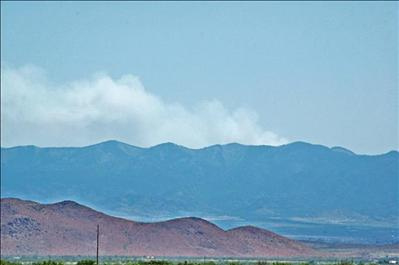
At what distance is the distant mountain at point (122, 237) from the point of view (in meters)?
149

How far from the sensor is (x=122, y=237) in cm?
15388

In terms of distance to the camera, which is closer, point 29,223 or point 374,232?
point 29,223

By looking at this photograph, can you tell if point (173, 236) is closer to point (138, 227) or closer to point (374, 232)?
point (138, 227)

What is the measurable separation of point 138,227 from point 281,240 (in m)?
22.6

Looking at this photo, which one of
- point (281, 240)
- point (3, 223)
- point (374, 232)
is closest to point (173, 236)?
point (281, 240)

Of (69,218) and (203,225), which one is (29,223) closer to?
(69,218)

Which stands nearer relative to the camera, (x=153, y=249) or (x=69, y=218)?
(x=153, y=249)

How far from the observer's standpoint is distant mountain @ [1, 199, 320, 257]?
149 m

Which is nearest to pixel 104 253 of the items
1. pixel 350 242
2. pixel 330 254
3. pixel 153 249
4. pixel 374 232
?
pixel 153 249

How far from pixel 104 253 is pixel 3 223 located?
20.1 m

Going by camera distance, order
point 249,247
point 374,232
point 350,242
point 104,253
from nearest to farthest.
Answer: point 104,253, point 249,247, point 350,242, point 374,232

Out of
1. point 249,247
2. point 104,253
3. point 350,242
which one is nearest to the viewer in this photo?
point 104,253

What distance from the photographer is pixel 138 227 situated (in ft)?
519

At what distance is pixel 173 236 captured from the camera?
509 ft
